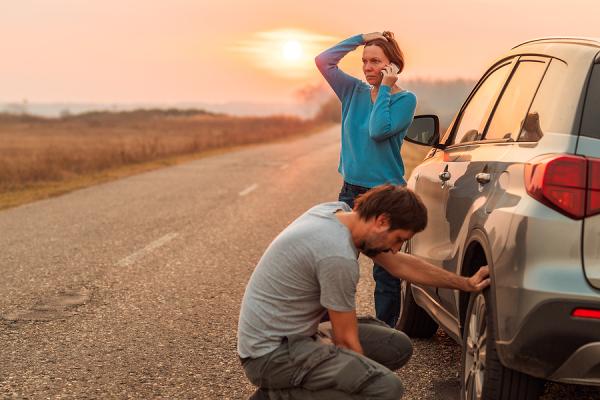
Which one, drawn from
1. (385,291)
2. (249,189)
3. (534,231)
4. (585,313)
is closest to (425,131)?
(385,291)

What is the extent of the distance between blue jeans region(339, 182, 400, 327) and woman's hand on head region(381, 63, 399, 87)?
658 mm

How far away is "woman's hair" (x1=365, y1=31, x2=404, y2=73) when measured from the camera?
4777mm

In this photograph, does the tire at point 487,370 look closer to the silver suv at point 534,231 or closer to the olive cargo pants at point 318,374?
the silver suv at point 534,231

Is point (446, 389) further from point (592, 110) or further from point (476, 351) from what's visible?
point (592, 110)

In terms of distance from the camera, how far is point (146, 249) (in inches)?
357

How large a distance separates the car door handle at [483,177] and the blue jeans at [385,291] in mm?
1293

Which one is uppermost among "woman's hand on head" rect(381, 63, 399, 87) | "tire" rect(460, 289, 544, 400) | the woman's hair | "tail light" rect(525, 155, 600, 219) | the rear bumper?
the woman's hair

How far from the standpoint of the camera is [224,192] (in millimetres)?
14977

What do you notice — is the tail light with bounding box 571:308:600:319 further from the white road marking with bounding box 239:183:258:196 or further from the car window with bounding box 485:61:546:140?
the white road marking with bounding box 239:183:258:196

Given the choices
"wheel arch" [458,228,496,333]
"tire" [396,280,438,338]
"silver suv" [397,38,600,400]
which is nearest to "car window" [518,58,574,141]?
"silver suv" [397,38,600,400]

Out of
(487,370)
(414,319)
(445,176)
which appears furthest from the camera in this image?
(414,319)

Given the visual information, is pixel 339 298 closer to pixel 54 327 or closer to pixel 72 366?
pixel 72 366

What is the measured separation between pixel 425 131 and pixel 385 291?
98cm

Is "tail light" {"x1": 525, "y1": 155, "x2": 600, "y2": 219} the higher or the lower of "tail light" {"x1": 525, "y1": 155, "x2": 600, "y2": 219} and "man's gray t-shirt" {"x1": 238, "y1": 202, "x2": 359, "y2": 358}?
the higher
